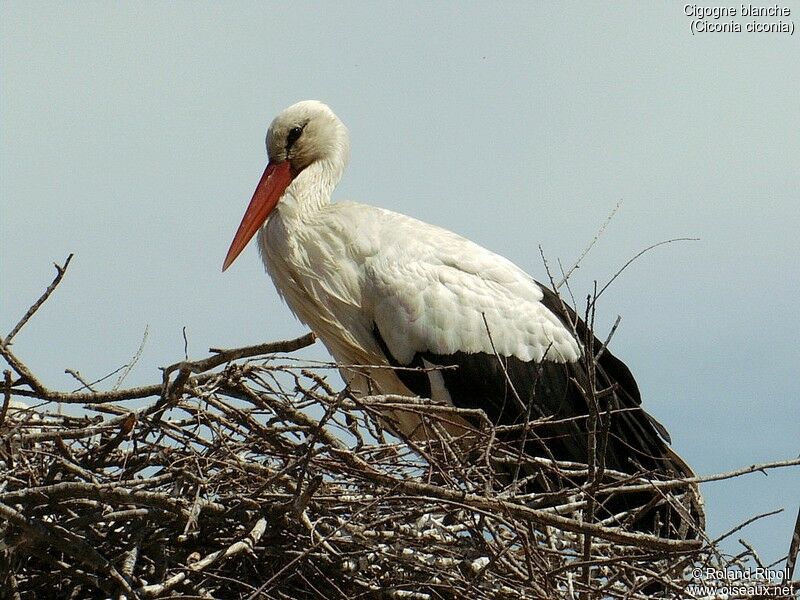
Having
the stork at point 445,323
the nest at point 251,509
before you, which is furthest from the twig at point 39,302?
the stork at point 445,323

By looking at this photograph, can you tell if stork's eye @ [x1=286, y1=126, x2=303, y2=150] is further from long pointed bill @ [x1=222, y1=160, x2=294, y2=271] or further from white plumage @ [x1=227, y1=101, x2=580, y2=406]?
white plumage @ [x1=227, y1=101, x2=580, y2=406]

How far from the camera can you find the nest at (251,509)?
3.52 meters

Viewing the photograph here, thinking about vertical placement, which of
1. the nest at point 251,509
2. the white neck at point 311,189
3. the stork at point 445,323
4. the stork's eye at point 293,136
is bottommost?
the nest at point 251,509

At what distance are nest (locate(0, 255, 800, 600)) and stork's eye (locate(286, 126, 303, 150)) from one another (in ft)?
8.07

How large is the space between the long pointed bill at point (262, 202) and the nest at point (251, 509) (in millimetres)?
2058

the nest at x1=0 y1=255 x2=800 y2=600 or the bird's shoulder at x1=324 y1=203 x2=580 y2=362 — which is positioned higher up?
the bird's shoulder at x1=324 y1=203 x2=580 y2=362

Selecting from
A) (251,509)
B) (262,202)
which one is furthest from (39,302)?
(262,202)

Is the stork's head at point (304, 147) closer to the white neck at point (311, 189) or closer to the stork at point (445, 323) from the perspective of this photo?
the white neck at point (311, 189)

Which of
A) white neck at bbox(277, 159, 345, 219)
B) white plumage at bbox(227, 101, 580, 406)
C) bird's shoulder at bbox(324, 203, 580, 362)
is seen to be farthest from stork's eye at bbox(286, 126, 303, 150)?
bird's shoulder at bbox(324, 203, 580, 362)

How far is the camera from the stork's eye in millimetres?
6277

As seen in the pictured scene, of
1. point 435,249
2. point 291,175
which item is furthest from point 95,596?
point 291,175

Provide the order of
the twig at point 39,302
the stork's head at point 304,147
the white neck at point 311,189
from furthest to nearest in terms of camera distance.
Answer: the stork's head at point 304,147 < the white neck at point 311,189 < the twig at point 39,302

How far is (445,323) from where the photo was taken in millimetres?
5613

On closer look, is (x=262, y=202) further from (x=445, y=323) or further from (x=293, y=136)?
(x=445, y=323)
